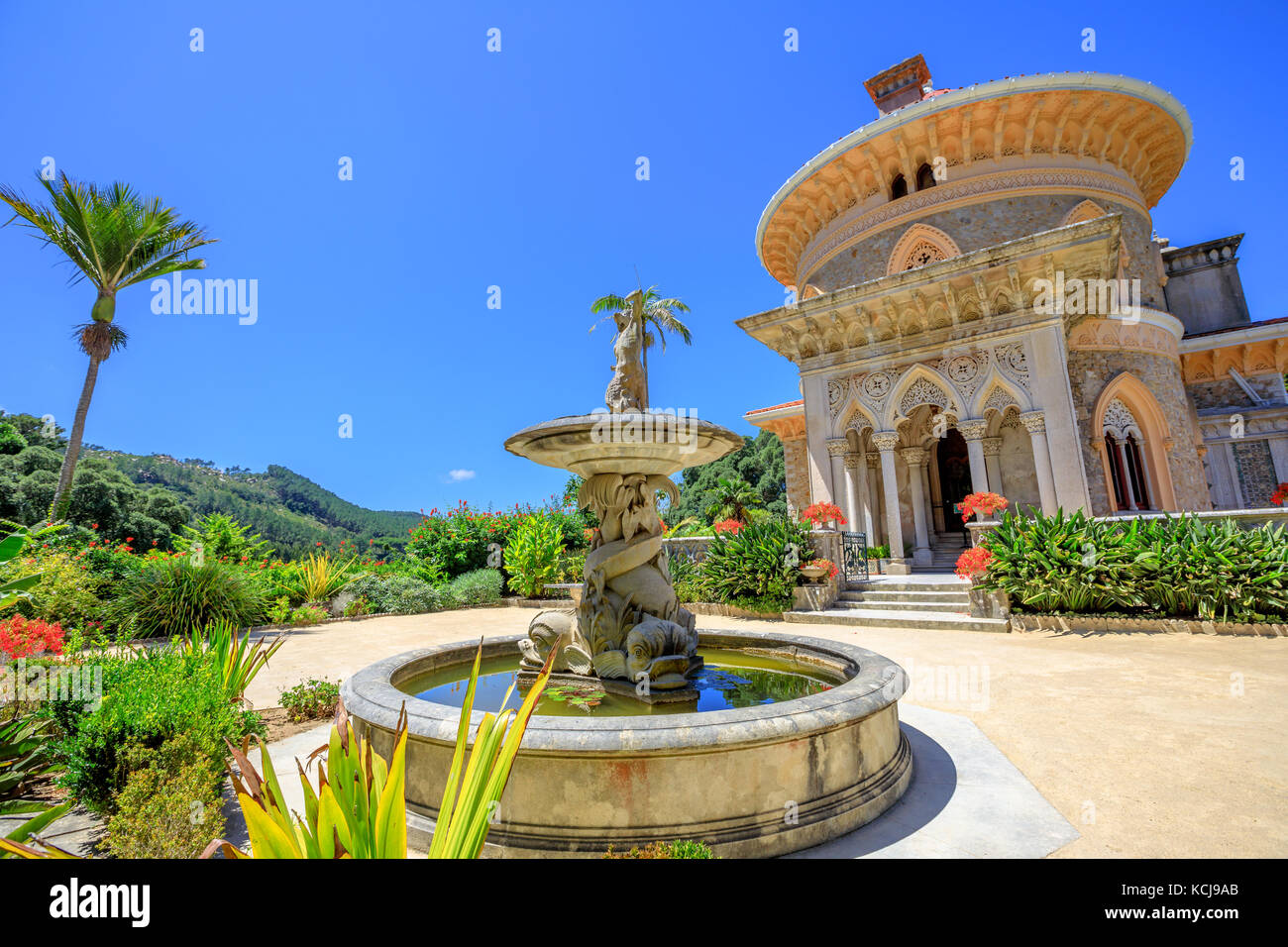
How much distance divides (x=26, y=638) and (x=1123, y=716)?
8157mm

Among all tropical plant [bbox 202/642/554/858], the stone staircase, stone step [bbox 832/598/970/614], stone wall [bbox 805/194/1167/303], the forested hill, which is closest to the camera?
tropical plant [bbox 202/642/554/858]

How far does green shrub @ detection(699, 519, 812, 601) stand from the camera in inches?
426

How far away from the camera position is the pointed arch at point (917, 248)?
15047 millimetres

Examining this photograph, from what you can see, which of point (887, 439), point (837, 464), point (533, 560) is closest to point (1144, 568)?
point (887, 439)

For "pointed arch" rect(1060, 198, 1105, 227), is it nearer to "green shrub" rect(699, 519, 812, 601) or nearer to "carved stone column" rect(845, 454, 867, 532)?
"carved stone column" rect(845, 454, 867, 532)

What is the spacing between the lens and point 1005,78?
13820mm

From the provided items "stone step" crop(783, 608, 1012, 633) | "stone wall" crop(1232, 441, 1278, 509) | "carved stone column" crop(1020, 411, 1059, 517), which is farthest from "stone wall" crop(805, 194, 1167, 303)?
"stone step" crop(783, 608, 1012, 633)

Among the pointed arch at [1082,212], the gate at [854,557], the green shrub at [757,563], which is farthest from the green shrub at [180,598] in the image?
the pointed arch at [1082,212]

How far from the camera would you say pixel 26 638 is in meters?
3.80

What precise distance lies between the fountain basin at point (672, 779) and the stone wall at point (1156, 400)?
14.2 meters

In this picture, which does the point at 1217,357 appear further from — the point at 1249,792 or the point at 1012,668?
the point at 1249,792

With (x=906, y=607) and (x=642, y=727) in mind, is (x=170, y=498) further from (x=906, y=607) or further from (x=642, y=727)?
(x=642, y=727)

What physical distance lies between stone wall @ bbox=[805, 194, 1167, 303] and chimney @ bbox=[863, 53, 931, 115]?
557cm
